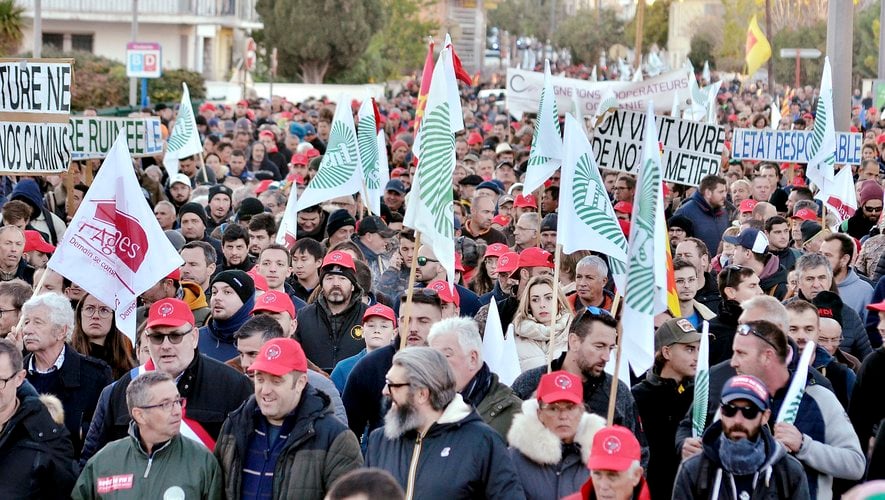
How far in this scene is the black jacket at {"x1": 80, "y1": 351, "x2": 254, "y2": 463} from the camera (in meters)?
7.16

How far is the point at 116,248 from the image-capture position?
9117mm

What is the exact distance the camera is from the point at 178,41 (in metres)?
61.5

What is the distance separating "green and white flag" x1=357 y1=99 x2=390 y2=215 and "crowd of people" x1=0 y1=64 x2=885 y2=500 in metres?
2.16

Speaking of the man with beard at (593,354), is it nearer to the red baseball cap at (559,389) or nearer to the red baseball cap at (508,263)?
the red baseball cap at (559,389)

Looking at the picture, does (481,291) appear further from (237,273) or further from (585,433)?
(585,433)

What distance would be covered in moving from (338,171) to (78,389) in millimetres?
6453

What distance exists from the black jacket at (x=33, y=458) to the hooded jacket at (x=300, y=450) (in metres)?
0.74

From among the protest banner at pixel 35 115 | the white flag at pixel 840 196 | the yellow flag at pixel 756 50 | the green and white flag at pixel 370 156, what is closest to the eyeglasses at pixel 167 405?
the protest banner at pixel 35 115

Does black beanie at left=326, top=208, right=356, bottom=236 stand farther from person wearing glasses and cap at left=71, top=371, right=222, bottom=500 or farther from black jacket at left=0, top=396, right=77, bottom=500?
person wearing glasses and cap at left=71, top=371, right=222, bottom=500

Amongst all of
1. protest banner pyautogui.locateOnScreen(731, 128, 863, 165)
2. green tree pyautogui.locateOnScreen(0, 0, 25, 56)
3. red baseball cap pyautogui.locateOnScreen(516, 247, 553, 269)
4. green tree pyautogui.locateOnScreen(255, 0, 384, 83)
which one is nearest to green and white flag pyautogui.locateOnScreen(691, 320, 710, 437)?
red baseball cap pyautogui.locateOnScreen(516, 247, 553, 269)

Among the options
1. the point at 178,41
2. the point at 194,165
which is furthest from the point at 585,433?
the point at 178,41

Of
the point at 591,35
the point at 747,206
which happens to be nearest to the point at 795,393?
the point at 747,206

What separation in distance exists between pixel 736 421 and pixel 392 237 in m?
7.88

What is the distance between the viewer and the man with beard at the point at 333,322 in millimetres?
9609
